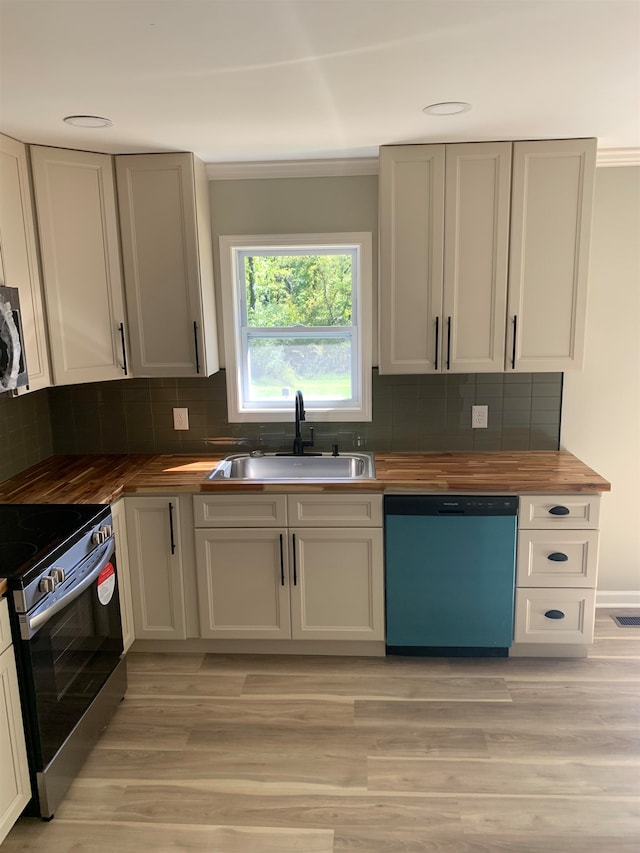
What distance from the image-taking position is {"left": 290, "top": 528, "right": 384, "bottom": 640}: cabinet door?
112 inches

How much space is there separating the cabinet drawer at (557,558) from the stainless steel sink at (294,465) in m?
Result: 0.86

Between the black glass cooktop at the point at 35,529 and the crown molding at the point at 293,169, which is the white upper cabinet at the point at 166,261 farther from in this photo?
the black glass cooktop at the point at 35,529

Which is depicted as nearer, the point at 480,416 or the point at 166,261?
the point at 166,261

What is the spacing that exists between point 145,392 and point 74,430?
17.9 inches

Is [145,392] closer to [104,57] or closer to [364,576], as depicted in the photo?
[364,576]

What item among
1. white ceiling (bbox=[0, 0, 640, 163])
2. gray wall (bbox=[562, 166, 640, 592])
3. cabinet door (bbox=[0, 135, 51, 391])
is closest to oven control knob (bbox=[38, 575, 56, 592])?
cabinet door (bbox=[0, 135, 51, 391])

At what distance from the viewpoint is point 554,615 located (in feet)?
9.31

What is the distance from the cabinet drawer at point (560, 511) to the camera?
8.96 ft

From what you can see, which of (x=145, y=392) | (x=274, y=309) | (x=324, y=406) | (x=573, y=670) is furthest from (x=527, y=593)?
(x=145, y=392)

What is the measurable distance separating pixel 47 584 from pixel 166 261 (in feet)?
5.20

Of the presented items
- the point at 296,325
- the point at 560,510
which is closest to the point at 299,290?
the point at 296,325

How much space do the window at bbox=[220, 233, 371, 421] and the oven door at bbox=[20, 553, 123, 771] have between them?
1.23m

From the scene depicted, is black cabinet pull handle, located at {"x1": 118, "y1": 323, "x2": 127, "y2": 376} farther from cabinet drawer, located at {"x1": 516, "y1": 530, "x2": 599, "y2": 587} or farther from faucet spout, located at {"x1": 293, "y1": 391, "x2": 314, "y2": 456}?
cabinet drawer, located at {"x1": 516, "y1": 530, "x2": 599, "y2": 587}

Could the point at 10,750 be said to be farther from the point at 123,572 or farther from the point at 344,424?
the point at 344,424
